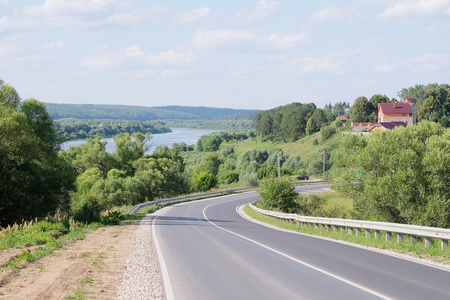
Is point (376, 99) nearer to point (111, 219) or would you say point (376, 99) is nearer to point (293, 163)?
point (293, 163)

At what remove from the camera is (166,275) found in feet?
35.4

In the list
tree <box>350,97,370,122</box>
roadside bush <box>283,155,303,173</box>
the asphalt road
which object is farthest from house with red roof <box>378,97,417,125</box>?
the asphalt road

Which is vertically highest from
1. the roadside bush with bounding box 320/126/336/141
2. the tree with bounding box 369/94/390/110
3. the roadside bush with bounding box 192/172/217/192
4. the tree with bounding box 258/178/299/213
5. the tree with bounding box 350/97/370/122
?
the tree with bounding box 369/94/390/110

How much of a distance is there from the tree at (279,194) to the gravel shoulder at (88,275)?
2386 centimetres

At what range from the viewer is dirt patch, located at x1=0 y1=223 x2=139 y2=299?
9002 mm

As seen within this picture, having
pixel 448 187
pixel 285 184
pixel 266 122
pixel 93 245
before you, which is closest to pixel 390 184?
pixel 448 187

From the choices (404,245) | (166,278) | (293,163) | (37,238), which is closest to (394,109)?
(293,163)

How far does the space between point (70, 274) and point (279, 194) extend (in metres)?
30.2

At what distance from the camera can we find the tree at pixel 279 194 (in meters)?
39.9

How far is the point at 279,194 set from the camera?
39875 mm

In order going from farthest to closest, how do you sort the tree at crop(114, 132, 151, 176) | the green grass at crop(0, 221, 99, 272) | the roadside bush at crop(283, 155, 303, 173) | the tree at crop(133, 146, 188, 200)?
the roadside bush at crop(283, 155, 303, 173) < the tree at crop(114, 132, 151, 176) < the tree at crop(133, 146, 188, 200) < the green grass at crop(0, 221, 99, 272)

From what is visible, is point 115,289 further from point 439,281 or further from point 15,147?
point 15,147

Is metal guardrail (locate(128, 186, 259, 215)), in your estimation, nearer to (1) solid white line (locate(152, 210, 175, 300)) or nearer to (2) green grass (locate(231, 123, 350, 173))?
(1) solid white line (locate(152, 210, 175, 300))

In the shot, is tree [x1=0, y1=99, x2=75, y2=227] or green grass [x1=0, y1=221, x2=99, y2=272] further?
tree [x1=0, y1=99, x2=75, y2=227]
